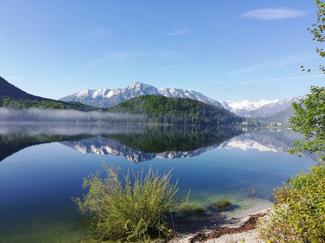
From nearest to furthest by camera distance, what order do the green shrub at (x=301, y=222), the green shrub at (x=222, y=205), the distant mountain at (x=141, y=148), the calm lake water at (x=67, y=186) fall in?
the green shrub at (x=301, y=222)
the calm lake water at (x=67, y=186)
the green shrub at (x=222, y=205)
the distant mountain at (x=141, y=148)

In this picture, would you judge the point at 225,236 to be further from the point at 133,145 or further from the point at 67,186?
the point at 133,145

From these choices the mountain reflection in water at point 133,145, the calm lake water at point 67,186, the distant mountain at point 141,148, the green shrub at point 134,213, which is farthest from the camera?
the mountain reflection in water at point 133,145

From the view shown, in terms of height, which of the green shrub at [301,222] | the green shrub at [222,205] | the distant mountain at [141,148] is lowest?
the green shrub at [222,205]

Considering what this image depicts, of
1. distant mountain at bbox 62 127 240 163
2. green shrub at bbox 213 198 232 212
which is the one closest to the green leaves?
green shrub at bbox 213 198 232 212

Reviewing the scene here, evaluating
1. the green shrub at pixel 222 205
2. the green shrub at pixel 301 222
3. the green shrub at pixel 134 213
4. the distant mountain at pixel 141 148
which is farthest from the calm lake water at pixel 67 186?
→ the green shrub at pixel 301 222

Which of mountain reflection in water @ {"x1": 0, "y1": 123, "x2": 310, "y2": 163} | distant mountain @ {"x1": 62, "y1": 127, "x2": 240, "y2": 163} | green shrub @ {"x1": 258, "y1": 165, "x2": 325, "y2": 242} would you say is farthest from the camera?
mountain reflection in water @ {"x1": 0, "y1": 123, "x2": 310, "y2": 163}

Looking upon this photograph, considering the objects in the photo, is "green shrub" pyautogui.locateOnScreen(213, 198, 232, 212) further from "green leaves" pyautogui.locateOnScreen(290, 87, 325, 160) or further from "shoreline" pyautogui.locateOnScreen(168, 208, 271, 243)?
"green leaves" pyautogui.locateOnScreen(290, 87, 325, 160)

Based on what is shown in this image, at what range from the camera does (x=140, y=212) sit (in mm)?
17797

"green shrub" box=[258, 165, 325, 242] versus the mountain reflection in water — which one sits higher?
"green shrub" box=[258, 165, 325, 242]

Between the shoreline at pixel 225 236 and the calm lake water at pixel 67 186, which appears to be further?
the calm lake water at pixel 67 186

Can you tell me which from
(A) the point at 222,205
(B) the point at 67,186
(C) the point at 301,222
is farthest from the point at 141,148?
(C) the point at 301,222

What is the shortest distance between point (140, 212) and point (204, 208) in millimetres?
9841

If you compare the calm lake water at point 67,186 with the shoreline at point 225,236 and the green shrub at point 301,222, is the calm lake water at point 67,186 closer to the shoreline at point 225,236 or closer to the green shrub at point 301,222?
the shoreline at point 225,236

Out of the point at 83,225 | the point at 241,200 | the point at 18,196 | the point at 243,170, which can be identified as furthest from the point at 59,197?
the point at 243,170
